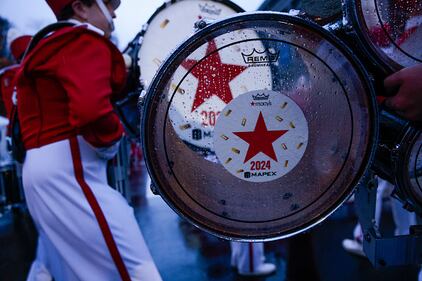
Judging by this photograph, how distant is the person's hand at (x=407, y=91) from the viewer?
0.71 meters

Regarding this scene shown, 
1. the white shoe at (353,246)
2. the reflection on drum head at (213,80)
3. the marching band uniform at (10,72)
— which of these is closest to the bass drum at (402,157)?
the reflection on drum head at (213,80)

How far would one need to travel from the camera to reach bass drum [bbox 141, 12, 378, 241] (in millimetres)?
704

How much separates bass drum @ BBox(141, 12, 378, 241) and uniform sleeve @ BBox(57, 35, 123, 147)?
23.1 inches

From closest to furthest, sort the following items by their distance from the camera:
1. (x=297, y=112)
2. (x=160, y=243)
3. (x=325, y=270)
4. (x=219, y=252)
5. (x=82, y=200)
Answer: (x=297, y=112) → (x=82, y=200) → (x=325, y=270) → (x=219, y=252) → (x=160, y=243)

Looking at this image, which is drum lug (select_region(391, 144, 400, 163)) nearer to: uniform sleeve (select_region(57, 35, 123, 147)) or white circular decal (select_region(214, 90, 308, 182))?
white circular decal (select_region(214, 90, 308, 182))

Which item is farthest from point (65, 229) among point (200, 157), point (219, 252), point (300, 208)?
point (219, 252)

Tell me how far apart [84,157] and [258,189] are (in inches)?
31.9

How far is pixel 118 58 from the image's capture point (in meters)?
1.38

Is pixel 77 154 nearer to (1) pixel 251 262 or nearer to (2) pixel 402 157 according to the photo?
(2) pixel 402 157

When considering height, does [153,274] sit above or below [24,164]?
below

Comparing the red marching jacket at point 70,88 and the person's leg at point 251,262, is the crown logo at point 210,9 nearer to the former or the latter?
the red marching jacket at point 70,88

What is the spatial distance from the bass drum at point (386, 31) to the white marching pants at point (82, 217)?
947mm

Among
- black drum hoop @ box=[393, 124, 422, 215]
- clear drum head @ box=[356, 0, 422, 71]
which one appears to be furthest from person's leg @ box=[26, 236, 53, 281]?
→ clear drum head @ box=[356, 0, 422, 71]

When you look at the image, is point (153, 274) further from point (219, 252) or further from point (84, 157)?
point (219, 252)
